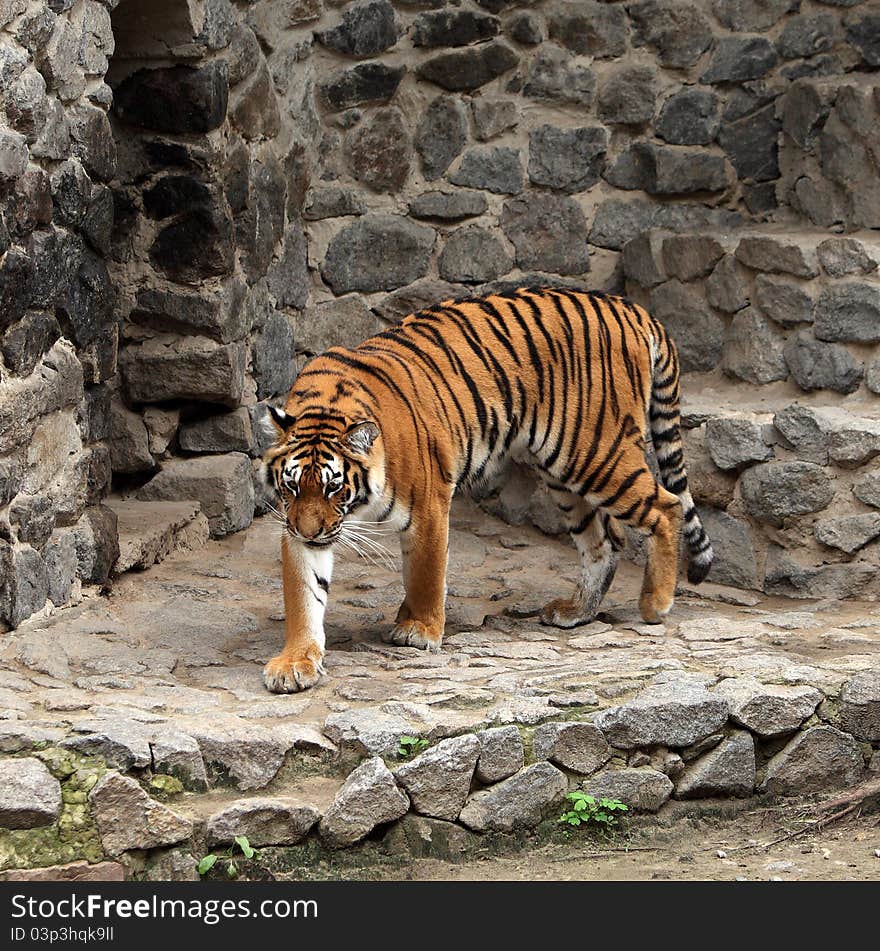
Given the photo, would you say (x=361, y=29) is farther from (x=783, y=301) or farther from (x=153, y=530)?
(x=153, y=530)

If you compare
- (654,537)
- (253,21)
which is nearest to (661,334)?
(654,537)

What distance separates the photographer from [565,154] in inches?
316

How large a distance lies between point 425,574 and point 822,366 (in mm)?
2533

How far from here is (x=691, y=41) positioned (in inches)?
312

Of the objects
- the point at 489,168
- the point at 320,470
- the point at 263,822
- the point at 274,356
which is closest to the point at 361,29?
the point at 489,168

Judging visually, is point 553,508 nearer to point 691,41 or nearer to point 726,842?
point 691,41

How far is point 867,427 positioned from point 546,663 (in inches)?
82.8

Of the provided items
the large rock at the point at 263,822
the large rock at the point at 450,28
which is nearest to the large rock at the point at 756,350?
the large rock at the point at 450,28

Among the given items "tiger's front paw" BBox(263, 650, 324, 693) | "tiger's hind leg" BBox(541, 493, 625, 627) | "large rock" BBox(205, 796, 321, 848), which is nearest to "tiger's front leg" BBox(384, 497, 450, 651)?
"tiger's front paw" BBox(263, 650, 324, 693)

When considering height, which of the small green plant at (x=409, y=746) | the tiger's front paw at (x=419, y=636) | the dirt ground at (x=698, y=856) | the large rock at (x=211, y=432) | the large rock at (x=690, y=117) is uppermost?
the large rock at (x=690, y=117)

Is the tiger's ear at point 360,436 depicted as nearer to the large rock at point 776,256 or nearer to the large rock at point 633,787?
the large rock at point 633,787

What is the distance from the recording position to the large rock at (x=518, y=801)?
4699 millimetres

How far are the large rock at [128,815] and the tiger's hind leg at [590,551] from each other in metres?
2.39

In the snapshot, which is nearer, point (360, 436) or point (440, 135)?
point (360, 436)
